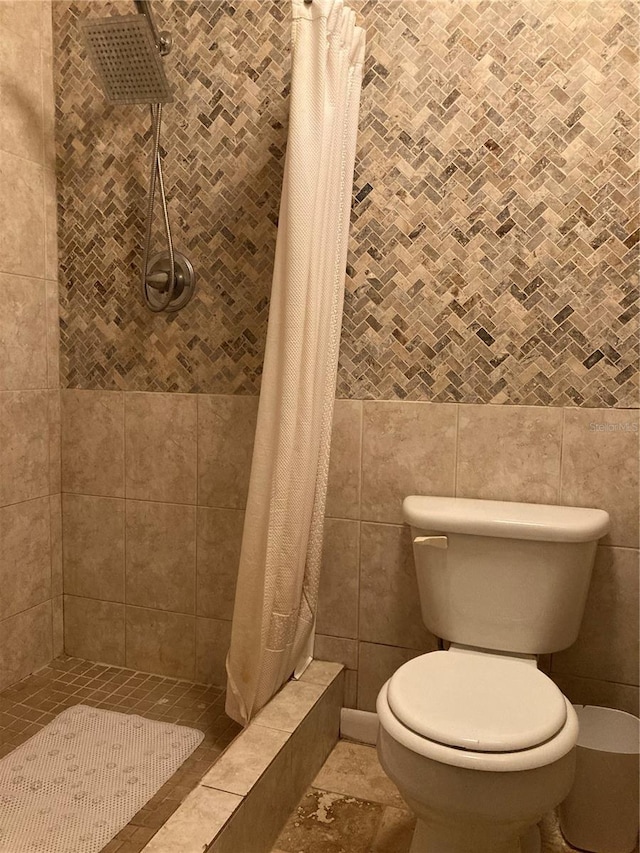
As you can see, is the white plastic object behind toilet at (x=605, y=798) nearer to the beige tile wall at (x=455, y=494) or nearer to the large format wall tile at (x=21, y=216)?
the beige tile wall at (x=455, y=494)

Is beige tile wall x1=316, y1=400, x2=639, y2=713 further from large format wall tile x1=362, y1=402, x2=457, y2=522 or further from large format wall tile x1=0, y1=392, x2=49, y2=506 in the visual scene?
large format wall tile x1=0, y1=392, x2=49, y2=506

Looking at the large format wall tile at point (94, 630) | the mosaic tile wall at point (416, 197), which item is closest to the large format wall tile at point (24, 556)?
the large format wall tile at point (94, 630)

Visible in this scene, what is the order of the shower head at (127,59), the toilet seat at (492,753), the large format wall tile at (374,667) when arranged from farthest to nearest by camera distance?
the large format wall tile at (374,667), the shower head at (127,59), the toilet seat at (492,753)

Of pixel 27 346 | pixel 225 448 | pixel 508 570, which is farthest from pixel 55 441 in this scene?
pixel 508 570

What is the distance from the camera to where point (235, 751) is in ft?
5.05

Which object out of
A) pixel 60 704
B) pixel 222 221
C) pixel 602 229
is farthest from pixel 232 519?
pixel 602 229

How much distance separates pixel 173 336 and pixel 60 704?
116 cm

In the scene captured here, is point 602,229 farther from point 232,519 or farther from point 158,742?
point 158,742

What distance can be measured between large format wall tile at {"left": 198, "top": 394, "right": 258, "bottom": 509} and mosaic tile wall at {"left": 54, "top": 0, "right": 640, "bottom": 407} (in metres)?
0.05

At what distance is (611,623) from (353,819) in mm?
825

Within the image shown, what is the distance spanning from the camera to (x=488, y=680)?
146 centimetres

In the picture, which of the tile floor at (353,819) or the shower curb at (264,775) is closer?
the shower curb at (264,775)

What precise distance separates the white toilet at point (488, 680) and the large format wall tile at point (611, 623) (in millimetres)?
134

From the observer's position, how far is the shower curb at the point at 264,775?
1.29 m
